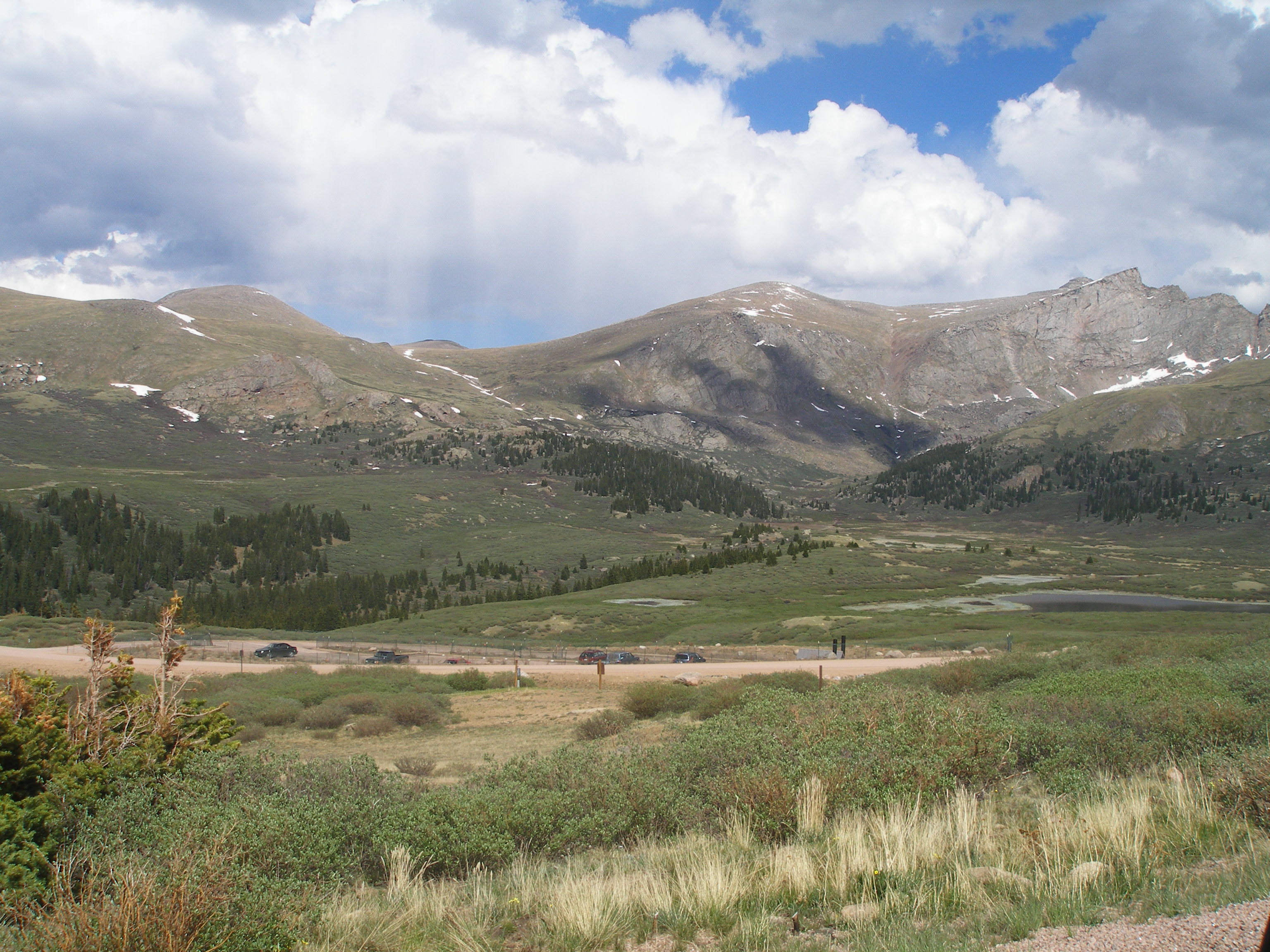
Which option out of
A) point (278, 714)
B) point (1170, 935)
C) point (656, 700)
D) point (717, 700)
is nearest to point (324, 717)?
point (278, 714)

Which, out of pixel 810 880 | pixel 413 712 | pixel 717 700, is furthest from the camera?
pixel 413 712

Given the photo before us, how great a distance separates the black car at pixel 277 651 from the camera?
49.0 m

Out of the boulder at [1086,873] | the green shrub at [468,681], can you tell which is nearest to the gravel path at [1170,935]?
the boulder at [1086,873]

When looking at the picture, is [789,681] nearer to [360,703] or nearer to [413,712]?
[413,712]

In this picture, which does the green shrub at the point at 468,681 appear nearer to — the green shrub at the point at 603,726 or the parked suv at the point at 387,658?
the parked suv at the point at 387,658

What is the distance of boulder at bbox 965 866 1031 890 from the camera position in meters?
6.12

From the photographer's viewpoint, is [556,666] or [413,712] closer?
[413,712]

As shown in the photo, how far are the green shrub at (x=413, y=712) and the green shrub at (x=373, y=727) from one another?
43cm

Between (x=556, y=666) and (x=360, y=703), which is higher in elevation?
(x=360, y=703)

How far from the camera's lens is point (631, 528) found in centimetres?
17150

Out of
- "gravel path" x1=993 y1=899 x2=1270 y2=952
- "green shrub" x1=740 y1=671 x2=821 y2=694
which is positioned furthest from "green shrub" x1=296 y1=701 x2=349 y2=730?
"gravel path" x1=993 y1=899 x2=1270 y2=952

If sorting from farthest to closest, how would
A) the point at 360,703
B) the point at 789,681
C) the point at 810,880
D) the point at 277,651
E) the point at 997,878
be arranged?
the point at 277,651
the point at 360,703
the point at 789,681
the point at 810,880
the point at 997,878

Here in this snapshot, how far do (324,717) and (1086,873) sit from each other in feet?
80.5

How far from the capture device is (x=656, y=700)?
2477 centimetres
